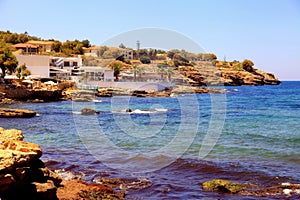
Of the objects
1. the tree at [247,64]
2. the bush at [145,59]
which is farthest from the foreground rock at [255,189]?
the tree at [247,64]

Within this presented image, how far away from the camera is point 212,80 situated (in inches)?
4245

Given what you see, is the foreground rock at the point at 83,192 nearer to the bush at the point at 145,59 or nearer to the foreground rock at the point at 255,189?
the foreground rock at the point at 255,189

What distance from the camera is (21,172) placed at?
8.34 meters

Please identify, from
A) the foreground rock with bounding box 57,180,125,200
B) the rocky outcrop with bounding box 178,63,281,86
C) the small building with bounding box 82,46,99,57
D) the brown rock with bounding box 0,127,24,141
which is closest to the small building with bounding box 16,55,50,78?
the small building with bounding box 82,46,99,57

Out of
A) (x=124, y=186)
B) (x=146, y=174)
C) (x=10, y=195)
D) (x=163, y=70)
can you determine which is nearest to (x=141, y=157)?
(x=146, y=174)

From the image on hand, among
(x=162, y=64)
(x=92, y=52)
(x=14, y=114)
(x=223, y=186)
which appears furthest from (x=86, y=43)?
(x=223, y=186)

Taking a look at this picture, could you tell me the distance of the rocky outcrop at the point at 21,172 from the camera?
787cm

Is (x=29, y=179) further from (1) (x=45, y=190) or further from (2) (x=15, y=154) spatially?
(2) (x=15, y=154)

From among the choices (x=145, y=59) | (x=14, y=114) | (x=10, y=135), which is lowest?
(x=14, y=114)

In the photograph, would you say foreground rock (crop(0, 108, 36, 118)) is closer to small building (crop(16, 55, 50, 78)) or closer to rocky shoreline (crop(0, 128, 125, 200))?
rocky shoreline (crop(0, 128, 125, 200))

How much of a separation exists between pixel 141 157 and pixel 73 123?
15.1m

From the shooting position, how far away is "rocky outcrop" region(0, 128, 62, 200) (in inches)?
310

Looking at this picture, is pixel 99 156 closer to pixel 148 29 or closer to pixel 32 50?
pixel 148 29

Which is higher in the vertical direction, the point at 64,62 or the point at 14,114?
the point at 64,62
